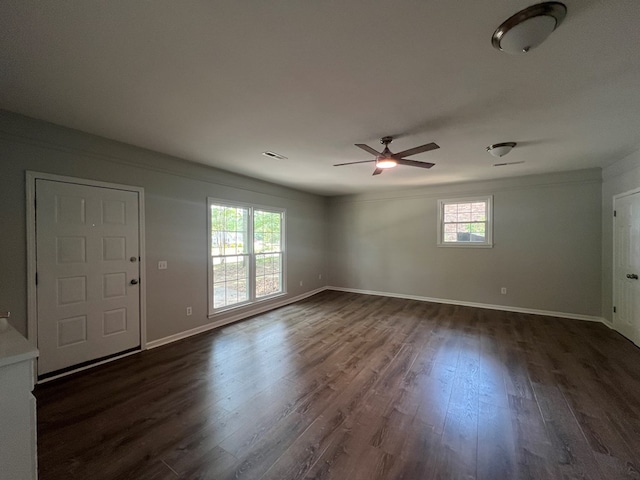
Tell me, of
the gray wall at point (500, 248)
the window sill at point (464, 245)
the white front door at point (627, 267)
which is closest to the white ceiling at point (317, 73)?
the white front door at point (627, 267)

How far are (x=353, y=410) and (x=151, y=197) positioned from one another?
3.53 meters

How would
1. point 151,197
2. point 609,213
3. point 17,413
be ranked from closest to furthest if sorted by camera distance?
point 17,413, point 151,197, point 609,213

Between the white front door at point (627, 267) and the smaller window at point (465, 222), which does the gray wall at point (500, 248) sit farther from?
the white front door at point (627, 267)

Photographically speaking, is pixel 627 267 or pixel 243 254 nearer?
pixel 627 267

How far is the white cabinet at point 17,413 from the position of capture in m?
1.04

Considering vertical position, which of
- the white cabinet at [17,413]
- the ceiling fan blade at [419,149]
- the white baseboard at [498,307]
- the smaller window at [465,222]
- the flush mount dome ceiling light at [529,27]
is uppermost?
the flush mount dome ceiling light at [529,27]

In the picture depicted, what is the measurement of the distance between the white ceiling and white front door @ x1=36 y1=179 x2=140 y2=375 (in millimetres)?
823

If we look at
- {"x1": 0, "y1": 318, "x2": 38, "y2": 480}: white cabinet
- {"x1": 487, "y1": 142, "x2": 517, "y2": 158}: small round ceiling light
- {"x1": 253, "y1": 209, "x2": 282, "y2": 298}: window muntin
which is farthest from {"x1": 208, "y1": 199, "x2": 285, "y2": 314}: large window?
{"x1": 487, "y1": 142, "x2": 517, "y2": 158}: small round ceiling light

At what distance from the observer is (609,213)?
423cm

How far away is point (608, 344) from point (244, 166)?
227 inches

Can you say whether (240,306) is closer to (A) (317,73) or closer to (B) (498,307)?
(A) (317,73)

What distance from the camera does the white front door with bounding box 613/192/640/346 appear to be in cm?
346

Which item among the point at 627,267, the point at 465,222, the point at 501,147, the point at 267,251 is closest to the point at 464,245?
the point at 465,222

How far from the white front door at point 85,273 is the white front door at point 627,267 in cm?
656
